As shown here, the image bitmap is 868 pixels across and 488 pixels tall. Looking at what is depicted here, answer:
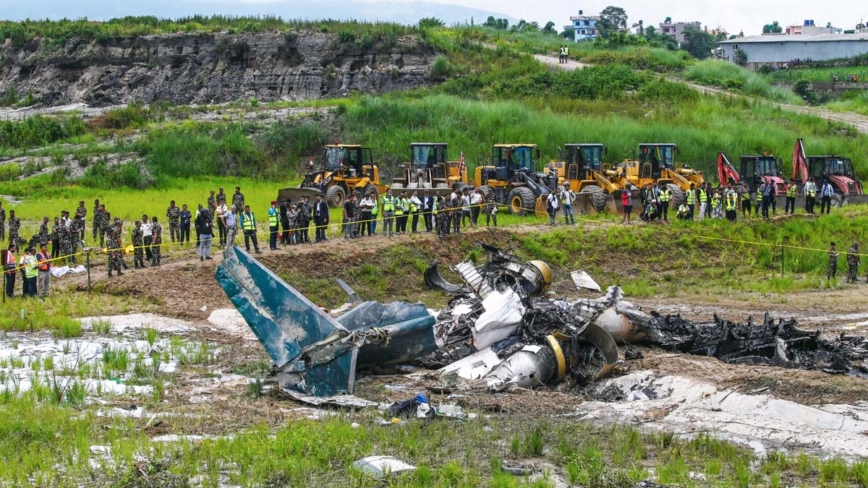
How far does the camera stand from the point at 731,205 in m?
30.8

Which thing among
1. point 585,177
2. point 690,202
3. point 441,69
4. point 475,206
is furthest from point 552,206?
point 441,69

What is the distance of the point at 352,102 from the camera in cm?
5353

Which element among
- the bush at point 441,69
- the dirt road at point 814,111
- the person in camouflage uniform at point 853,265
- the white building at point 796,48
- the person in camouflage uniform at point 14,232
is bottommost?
the person in camouflage uniform at point 853,265

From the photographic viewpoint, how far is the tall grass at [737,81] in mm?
59625

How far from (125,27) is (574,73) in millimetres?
28744

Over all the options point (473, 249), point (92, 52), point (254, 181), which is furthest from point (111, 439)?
point (92, 52)

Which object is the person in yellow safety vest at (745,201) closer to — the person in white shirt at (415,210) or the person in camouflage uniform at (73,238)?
the person in white shirt at (415,210)

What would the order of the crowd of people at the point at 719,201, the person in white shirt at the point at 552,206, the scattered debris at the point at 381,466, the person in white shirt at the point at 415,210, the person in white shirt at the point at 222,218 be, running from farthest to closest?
the crowd of people at the point at 719,201
the person in white shirt at the point at 552,206
the person in white shirt at the point at 415,210
the person in white shirt at the point at 222,218
the scattered debris at the point at 381,466

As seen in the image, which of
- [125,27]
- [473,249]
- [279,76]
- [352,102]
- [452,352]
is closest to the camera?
[452,352]

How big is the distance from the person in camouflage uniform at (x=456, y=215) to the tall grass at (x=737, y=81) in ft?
118

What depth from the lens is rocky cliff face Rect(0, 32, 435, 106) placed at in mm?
60781

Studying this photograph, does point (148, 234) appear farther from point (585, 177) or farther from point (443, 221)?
point (585, 177)

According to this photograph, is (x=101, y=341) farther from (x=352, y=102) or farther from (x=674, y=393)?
(x=352, y=102)

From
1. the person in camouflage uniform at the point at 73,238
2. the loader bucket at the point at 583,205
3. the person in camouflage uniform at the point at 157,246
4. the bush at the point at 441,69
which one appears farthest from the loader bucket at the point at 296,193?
the bush at the point at 441,69
